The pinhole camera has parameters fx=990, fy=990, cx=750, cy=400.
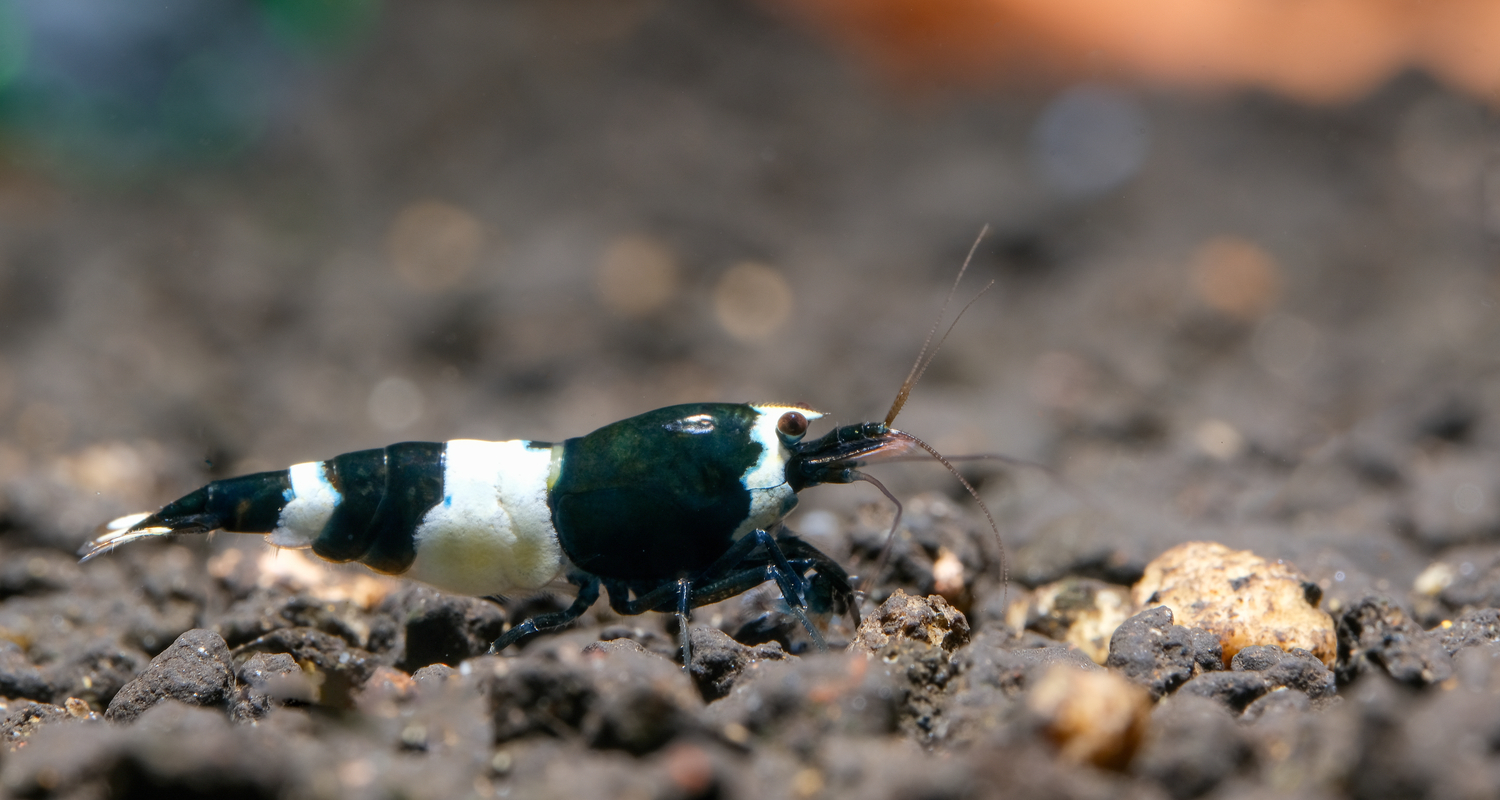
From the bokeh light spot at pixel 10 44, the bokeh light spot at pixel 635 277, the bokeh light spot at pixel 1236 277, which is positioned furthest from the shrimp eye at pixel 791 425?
the bokeh light spot at pixel 10 44

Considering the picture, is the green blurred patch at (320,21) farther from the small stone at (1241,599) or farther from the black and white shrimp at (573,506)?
the small stone at (1241,599)

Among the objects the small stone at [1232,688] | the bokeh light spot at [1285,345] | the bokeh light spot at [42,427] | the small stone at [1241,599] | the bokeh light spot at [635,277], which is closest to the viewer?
the small stone at [1232,688]

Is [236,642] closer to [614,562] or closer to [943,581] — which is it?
[614,562]

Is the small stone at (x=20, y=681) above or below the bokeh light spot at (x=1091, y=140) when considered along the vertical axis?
above

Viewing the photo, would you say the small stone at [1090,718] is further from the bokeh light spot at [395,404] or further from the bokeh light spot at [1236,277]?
the bokeh light spot at [1236,277]

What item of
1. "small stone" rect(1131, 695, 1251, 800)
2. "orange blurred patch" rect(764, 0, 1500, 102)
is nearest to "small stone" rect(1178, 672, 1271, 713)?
"small stone" rect(1131, 695, 1251, 800)

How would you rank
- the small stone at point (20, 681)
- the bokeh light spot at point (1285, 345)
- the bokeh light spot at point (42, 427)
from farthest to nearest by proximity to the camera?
the bokeh light spot at point (1285, 345) < the bokeh light spot at point (42, 427) < the small stone at point (20, 681)

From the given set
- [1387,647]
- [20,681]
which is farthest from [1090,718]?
[20,681]

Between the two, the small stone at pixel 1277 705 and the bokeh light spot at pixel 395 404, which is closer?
the small stone at pixel 1277 705

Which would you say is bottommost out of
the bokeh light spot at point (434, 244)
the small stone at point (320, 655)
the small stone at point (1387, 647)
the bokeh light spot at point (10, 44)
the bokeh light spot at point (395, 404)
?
the small stone at point (1387, 647)

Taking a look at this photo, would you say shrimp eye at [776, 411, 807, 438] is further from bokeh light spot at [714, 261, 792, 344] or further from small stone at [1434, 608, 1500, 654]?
bokeh light spot at [714, 261, 792, 344]
